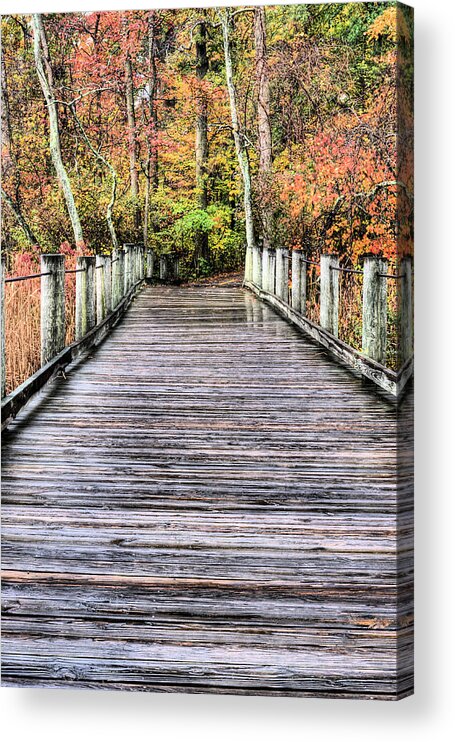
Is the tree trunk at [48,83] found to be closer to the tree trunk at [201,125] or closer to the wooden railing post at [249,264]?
the tree trunk at [201,125]

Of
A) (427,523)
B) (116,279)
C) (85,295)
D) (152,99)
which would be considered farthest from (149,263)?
(427,523)

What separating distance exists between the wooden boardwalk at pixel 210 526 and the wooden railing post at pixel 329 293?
0.39 feet

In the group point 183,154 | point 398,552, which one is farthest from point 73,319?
point 398,552

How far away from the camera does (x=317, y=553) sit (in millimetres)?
4969

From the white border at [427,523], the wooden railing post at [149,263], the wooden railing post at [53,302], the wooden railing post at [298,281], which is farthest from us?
the wooden railing post at [53,302]

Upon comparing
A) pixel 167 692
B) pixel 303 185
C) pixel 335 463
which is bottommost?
pixel 167 692

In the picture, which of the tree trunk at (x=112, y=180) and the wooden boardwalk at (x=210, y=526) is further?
the tree trunk at (x=112, y=180)

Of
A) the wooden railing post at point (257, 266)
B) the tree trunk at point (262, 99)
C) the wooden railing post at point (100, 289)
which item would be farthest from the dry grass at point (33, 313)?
the tree trunk at point (262, 99)

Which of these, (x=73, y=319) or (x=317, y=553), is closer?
(x=317, y=553)

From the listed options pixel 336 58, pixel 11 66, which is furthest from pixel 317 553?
pixel 11 66

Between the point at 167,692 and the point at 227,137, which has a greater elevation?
the point at 227,137

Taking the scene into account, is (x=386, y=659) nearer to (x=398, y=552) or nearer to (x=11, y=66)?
(x=398, y=552)

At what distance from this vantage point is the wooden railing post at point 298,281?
529 cm

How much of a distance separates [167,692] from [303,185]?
209 cm
